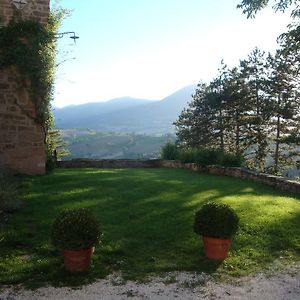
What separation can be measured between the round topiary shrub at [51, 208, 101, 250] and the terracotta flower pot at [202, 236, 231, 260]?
2094mm

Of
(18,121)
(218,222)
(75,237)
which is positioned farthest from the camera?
(18,121)

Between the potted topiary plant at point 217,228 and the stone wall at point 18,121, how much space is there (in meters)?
9.23

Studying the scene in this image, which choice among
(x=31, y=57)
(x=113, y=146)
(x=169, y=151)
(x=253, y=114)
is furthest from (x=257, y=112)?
(x=113, y=146)

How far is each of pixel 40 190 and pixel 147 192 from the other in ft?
10.6

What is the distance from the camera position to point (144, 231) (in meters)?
8.41

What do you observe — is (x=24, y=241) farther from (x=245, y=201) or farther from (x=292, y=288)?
(x=245, y=201)

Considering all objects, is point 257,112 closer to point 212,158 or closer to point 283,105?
point 283,105

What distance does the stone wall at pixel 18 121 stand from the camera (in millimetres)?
14406

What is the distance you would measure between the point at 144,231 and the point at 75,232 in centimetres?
237

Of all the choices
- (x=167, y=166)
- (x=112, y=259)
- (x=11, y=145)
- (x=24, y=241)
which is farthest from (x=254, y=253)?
(x=167, y=166)

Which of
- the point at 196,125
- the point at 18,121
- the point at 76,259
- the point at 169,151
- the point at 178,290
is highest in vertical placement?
the point at 196,125

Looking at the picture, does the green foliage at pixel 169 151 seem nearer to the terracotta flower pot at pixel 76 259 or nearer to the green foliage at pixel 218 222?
the green foliage at pixel 218 222

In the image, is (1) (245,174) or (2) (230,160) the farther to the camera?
(2) (230,160)

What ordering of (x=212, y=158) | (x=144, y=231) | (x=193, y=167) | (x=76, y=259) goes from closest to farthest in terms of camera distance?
(x=76, y=259) → (x=144, y=231) → (x=212, y=158) → (x=193, y=167)
